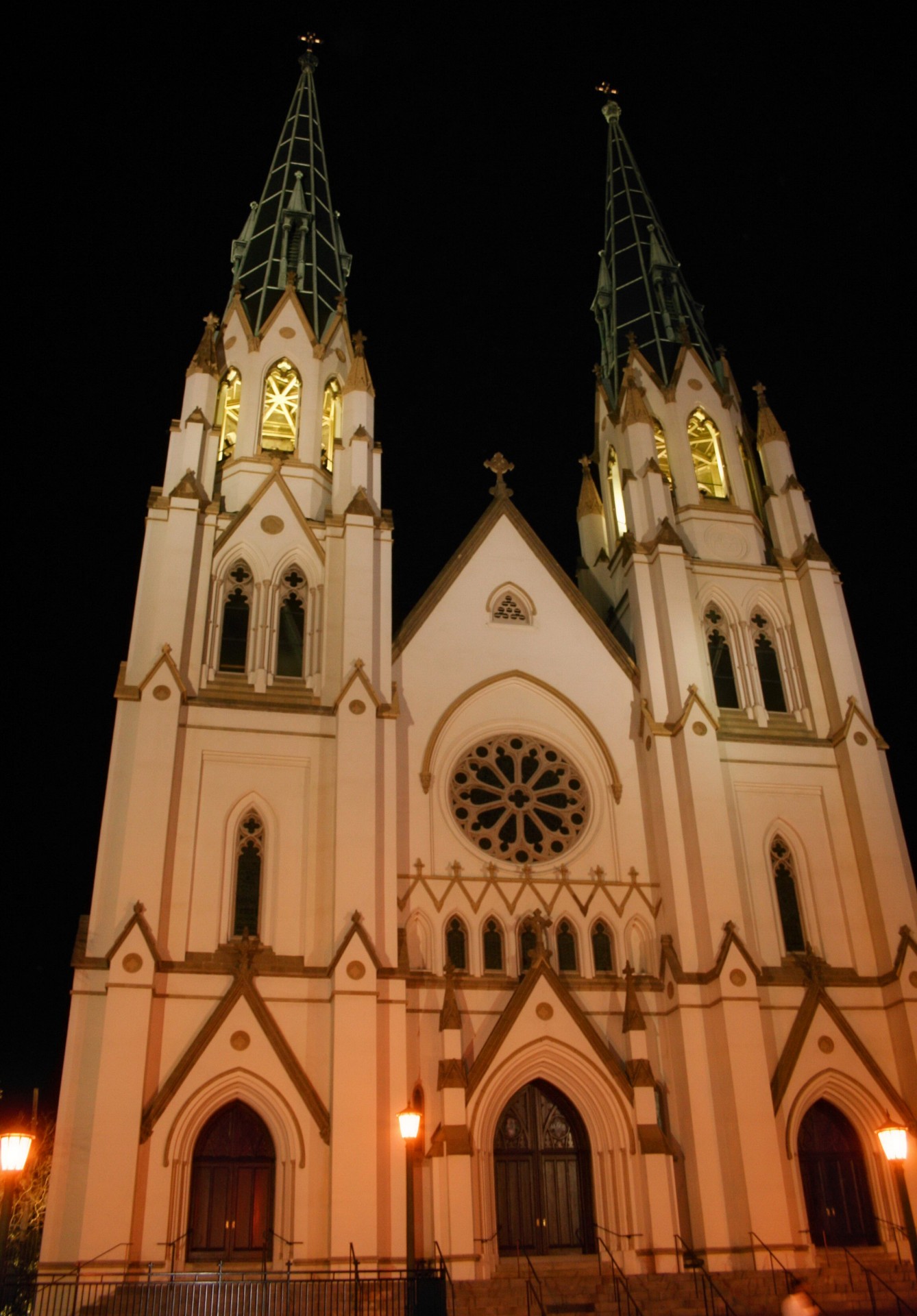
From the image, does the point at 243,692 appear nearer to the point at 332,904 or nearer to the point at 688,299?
the point at 332,904

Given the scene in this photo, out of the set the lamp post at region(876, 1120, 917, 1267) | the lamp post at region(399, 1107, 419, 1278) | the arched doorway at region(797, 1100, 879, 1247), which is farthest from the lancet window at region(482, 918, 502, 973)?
the lamp post at region(876, 1120, 917, 1267)

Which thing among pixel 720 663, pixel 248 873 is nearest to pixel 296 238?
pixel 720 663

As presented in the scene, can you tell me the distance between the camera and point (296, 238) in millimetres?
31938

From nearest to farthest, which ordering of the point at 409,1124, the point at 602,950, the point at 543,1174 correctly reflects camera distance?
the point at 409,1124 → the point at 543,1174 → the point at 602,950

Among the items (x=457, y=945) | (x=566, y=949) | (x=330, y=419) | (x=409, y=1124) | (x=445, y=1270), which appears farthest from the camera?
(x=330, y=419)

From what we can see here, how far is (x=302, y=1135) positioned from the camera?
1817 centimetres

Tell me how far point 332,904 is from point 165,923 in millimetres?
2840

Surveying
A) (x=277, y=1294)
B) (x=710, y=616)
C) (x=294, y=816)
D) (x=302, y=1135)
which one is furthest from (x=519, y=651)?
(x=277, y=1294)

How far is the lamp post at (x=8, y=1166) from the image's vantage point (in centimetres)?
1074

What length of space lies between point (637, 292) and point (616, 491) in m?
7.34

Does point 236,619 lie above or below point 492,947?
above

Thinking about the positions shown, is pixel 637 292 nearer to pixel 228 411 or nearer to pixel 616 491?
pixel 616 491

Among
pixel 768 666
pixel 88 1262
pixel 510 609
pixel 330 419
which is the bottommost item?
pixel 88 1262

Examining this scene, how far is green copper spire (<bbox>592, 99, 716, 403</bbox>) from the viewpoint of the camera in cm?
3161
